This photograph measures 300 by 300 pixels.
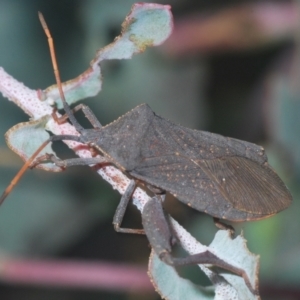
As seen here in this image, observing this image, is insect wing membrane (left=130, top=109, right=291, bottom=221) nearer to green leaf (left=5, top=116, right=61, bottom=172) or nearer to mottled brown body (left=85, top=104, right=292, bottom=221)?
mottled brown body (left=85, top=104, right=292, bottom=221)

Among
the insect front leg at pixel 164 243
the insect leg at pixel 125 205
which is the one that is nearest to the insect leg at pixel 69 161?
the insect leg at pixel 125 205

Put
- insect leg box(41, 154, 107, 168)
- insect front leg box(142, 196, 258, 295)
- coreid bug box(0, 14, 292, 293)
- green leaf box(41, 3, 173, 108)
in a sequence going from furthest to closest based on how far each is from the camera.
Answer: coreid bug box(0, 14, 292, 293) < insect leg box(41, 154, 107, 168) < green leaf box(41, 3, 173, 108) < insect front leg box(142, 196, 258, 295)

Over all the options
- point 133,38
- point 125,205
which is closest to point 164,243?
point 125,205

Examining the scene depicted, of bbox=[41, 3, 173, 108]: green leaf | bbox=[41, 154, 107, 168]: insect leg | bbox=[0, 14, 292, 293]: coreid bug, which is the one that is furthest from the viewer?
bbox=[0, 14, 292, 293]: coreid bug

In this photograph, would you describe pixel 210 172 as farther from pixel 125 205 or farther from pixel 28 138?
pixel 28 138

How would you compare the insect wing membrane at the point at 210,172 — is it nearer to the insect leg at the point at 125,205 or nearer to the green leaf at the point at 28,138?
the insect leg at the point at 125,205

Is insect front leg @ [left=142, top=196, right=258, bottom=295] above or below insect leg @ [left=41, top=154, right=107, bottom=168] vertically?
below

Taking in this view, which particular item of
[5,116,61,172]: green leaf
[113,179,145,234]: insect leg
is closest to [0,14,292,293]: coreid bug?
[113,179,145,234]: insect leg

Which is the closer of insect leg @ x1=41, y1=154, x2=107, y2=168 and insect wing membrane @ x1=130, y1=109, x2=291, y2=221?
insect leg @ x1=41, y1=154, x2=107, y2=168
